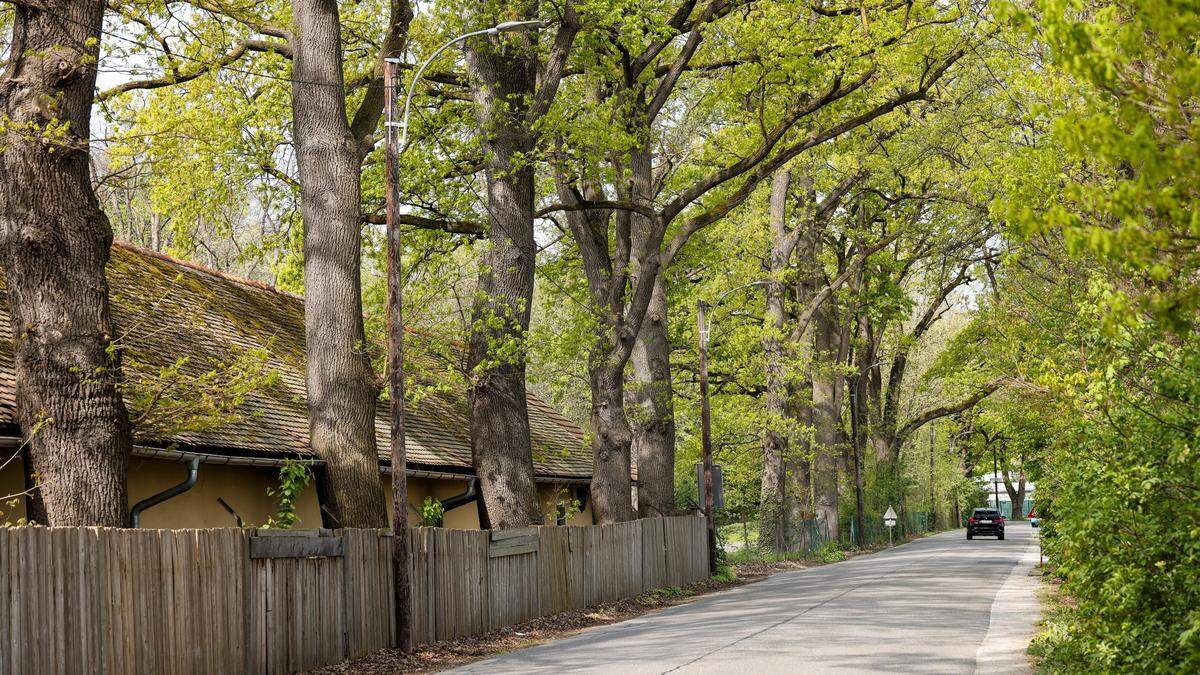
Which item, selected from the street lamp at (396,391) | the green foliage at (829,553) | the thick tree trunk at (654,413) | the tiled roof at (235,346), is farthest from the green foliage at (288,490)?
the green foliage at (829,553)

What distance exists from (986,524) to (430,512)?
44.1 metres

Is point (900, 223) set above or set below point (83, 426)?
above

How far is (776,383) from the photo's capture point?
42.4m

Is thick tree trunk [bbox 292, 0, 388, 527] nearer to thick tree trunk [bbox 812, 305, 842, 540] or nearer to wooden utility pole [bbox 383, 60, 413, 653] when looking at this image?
wooden utility pole [bbox 383, 60, 413, 653]

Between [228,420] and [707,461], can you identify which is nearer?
[228,420]

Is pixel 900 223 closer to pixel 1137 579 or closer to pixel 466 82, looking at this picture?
pixel 466 82

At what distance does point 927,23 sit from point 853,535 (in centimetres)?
3291

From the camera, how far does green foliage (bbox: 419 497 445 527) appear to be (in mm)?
24047

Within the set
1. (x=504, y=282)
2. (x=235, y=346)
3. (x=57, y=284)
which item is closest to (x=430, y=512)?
(x=504, y=282)

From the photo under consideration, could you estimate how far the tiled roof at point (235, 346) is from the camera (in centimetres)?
1822

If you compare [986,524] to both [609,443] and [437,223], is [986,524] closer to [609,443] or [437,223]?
[609,443]

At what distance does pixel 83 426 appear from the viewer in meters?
12.6

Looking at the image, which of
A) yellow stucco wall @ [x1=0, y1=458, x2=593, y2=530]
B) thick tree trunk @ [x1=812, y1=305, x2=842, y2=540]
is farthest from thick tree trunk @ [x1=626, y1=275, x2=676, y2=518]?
thick tree trunk @ [x1=812, y1=305, x2=842, y2=540]

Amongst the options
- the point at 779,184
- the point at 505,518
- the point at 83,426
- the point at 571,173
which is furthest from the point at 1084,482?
the point at 779,184
